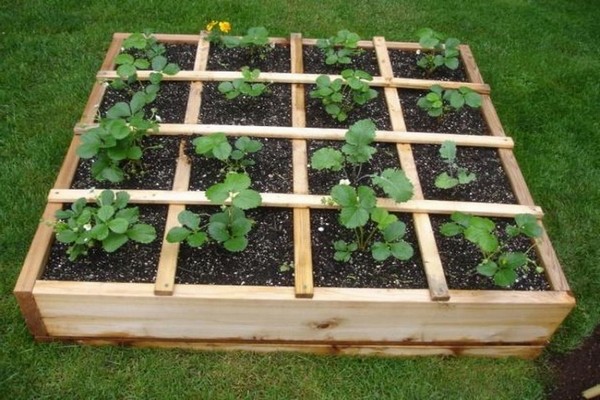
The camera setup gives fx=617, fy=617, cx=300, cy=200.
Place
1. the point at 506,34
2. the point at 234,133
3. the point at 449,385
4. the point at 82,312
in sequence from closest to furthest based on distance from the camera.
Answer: the point at 82,312, the point at 449,385, the point at 234,133, the point at 506,34

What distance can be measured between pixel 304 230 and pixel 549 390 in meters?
1.13

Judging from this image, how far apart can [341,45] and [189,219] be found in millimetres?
1534

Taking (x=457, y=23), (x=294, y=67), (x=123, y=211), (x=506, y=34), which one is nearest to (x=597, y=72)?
(x=506, y=34)

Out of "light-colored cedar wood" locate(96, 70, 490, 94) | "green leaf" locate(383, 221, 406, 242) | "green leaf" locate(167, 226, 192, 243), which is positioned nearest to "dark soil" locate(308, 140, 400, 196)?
"green leaf" locate(383, 221, 406, 242)

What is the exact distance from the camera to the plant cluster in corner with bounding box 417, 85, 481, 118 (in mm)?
2926

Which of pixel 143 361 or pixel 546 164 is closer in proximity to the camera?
pixel 143 361

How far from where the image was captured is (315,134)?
279 cm

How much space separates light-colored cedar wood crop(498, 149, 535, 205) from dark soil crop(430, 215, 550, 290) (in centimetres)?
14

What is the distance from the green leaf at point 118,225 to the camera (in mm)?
2193

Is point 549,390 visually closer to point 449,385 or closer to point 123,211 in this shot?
point 449,385

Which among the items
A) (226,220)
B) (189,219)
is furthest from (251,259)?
(189,219)

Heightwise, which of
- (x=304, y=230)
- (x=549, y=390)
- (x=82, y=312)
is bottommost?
(x=549, y=390)

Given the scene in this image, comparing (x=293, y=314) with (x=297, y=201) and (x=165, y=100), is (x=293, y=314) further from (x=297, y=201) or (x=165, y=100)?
(x=165, y=100)

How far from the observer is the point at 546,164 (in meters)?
3.29
